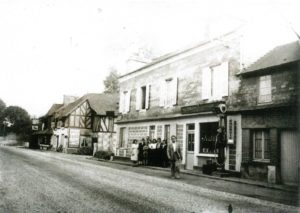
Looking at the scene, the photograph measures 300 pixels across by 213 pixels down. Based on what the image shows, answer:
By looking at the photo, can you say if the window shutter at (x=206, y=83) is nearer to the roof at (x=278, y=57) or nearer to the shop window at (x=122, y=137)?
the roof at (x=278, y=57)

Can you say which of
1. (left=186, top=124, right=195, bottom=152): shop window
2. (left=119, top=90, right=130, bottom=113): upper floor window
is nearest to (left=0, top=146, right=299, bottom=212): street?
(left=186, top=124, right=195, bottom=152): shop window

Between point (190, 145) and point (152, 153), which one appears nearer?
point (190, 145)

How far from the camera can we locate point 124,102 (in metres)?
27.3

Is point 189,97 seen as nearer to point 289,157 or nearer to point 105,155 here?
point 289,157

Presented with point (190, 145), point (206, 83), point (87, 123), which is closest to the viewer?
point (206, 83)

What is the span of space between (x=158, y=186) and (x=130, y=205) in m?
3.46

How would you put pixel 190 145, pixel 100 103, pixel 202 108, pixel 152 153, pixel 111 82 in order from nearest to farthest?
1. pixel 202 108
2. pixel 190 145
3. pixel 152 153
4. pixel 100 103
5. pixel 111 82

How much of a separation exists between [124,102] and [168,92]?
651 centimetres

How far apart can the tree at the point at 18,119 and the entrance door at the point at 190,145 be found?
6309 centimetres

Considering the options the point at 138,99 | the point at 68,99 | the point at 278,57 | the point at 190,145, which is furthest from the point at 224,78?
the point at 68,99

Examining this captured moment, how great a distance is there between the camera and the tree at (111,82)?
52188 mm

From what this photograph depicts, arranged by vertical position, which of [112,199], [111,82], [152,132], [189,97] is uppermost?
[111,82]

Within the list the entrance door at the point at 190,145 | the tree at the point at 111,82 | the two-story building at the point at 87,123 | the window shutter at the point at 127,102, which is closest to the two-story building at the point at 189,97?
the entrance door at the point at 190,145

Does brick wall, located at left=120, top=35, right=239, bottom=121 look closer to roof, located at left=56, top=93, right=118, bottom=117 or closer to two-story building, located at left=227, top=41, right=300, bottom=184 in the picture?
two-story building, located at left=227, top=41, right=300, bottom=184
